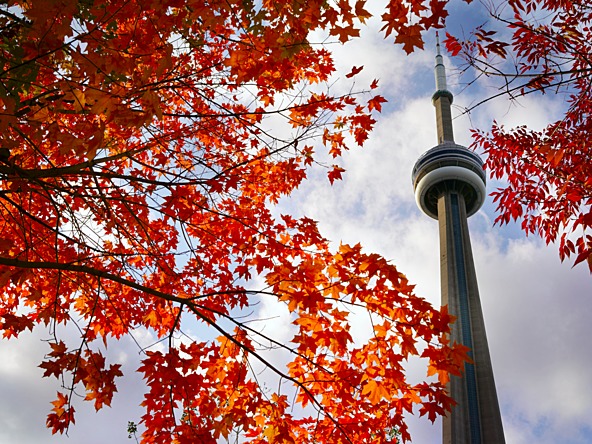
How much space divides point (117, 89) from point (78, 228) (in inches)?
84.0

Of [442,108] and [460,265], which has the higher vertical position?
[442,108]

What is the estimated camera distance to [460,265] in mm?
36188

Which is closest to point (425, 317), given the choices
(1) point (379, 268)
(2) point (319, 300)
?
(1) point (379, 268)

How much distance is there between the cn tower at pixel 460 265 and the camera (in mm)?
31047

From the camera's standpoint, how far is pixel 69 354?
367 centimetres

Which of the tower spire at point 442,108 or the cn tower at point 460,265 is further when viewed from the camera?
the tower spire at point 442,108

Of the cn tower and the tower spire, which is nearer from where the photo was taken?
the cn tower

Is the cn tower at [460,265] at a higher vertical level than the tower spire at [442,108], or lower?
lower

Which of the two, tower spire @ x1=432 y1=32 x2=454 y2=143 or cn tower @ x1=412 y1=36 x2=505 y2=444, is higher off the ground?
tower spire @ x1=432 y1=32 x2=454 y2=143

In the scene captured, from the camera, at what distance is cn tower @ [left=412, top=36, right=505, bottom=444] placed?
1222 inches

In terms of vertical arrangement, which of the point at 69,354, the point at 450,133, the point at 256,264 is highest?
the point at 450,133

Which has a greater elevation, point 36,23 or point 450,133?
point 450,133

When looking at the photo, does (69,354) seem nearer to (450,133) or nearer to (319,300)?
(319,300)

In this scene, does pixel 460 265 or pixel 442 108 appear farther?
pixel 442 108
